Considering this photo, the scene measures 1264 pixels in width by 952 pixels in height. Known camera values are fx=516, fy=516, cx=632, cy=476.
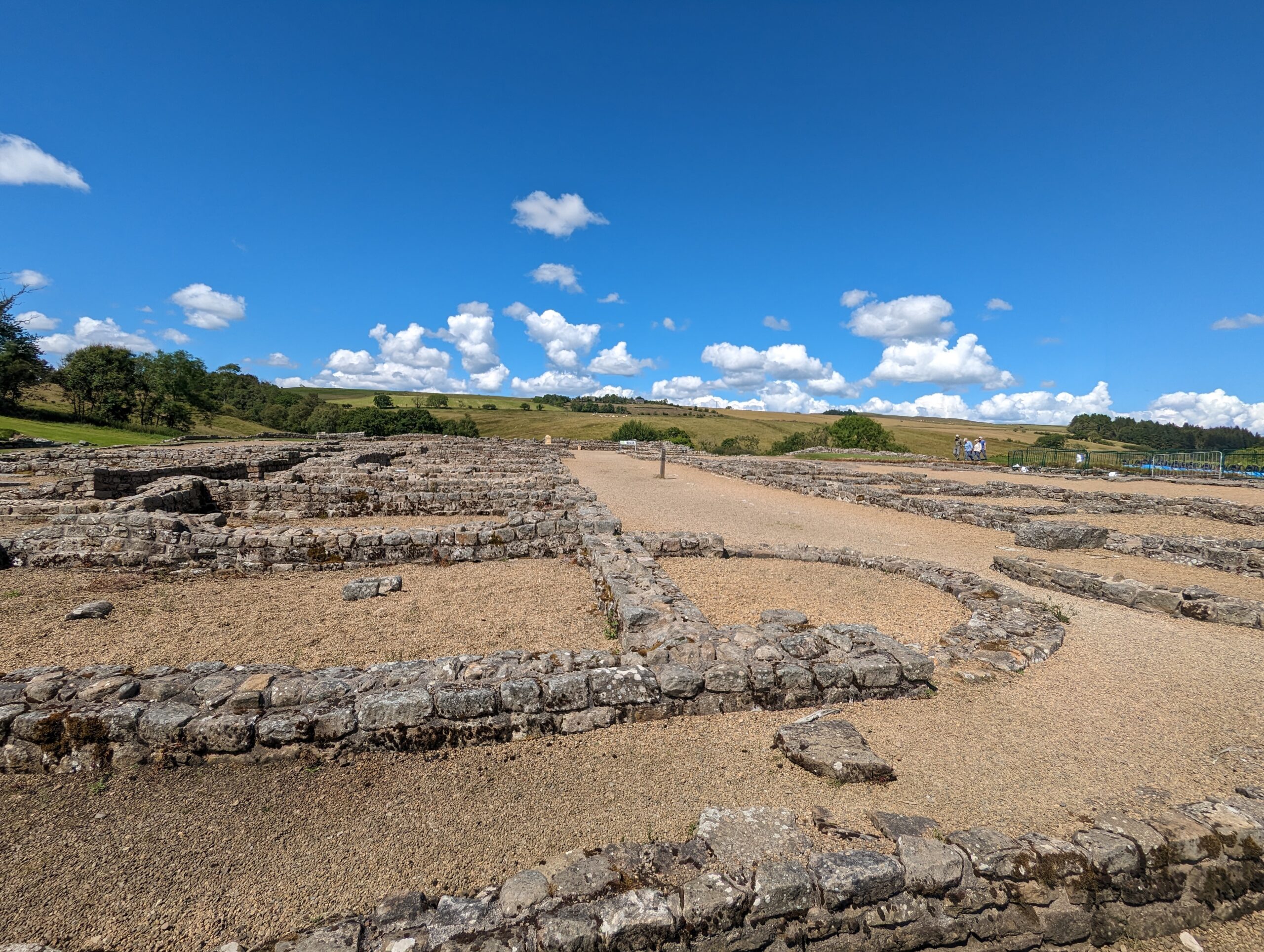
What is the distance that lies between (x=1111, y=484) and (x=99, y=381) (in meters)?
71.7

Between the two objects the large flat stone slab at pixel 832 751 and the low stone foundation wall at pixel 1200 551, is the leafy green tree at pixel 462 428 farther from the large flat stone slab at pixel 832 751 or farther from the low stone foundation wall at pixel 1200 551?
the large flat stone slab at pixel 832 751

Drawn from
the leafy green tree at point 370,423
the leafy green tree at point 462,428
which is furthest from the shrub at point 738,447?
the leafy green tree at point 370,423

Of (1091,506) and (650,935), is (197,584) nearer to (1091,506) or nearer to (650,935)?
(650,935)

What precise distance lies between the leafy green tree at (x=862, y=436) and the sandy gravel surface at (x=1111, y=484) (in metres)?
17.8

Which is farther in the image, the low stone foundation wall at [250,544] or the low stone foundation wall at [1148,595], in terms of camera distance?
the low stone foundation wall at [250,544]

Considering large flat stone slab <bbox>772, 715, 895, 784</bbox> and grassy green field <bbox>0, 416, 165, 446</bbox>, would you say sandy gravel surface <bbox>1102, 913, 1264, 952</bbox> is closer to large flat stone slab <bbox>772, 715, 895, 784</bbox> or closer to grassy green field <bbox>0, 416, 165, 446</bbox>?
large flat stone slab <bbox>772, 715, 895, 784</bbox>

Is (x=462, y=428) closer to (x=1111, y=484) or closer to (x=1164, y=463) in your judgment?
(x=1111, y=484)

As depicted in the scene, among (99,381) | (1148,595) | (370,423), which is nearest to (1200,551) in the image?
(1148,595)

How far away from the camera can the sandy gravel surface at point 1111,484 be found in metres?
21.5

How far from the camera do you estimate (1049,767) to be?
396 centimetres

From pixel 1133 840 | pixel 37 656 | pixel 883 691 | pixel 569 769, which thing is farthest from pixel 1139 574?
pixel 37 656

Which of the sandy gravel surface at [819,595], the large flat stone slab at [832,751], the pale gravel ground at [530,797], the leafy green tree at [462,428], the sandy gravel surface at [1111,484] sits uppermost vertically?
the leafy green tree at [462,428]

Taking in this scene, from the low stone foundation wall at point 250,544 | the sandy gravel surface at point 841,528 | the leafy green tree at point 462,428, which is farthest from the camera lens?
the leafy green tree at point 462,428

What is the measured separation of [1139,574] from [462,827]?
1203cm
